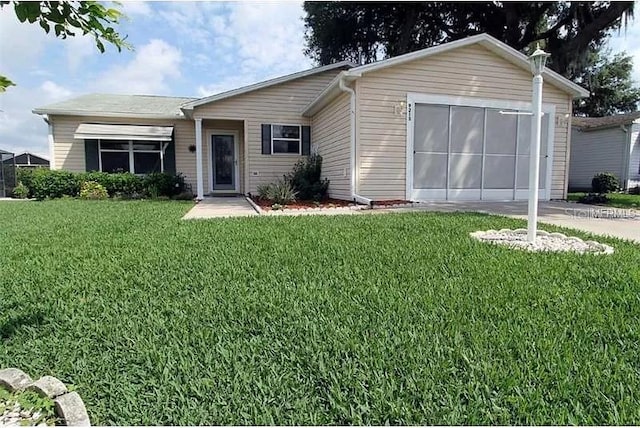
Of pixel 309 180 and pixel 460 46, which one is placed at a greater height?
pixel 460 46

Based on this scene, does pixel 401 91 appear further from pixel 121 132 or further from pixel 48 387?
pixel 121 132

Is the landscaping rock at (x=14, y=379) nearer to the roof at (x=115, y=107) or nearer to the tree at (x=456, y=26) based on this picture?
the roof at (x=115, y=107)

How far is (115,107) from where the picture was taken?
1368cm

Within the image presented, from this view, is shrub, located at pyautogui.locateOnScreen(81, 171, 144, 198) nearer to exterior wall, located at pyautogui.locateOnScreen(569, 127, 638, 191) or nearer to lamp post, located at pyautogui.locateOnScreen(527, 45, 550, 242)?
lamp post, located at pyautogui.locateOnScreen(527, 45, 550, 242)

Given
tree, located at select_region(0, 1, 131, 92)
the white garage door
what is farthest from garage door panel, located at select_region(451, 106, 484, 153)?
tree, located at select_region(0, 1, 131, 92)

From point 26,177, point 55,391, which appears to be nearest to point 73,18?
point 55,391

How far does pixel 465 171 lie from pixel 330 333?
887 cm

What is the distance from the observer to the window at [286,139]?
1291 centimetres

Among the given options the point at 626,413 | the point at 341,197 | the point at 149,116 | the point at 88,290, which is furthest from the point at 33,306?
the point at 149,116

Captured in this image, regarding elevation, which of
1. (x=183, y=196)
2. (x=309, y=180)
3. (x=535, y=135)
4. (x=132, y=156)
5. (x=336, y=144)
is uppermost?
(x=336, y=144)

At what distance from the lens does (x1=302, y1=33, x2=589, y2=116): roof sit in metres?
8.79

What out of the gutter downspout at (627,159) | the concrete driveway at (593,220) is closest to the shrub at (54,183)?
the concrete driveway at (593,220)

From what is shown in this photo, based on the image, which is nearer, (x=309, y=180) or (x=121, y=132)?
(x=309, y=180)

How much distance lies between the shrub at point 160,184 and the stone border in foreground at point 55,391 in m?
10.9
